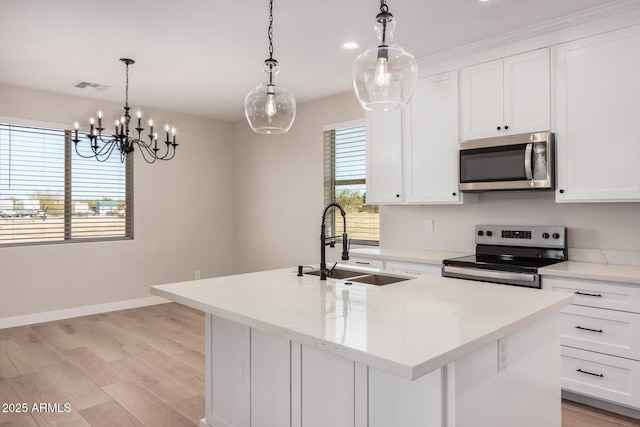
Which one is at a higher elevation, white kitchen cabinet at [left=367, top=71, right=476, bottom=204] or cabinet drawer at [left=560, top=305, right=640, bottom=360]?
white kitchen cabinet at [left=367, top=71, right=476, bottom=204]

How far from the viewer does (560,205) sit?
3252mm

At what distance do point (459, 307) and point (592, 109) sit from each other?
1962 mm

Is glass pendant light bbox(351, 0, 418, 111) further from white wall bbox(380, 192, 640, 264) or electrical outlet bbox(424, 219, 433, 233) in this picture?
electrical outlet bbox(424, 219, 433, 233)

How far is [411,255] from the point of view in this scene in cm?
366

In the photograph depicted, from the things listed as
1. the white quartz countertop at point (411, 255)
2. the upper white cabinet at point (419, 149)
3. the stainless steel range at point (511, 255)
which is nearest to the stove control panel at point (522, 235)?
the stainless steel range at point (511, 255)

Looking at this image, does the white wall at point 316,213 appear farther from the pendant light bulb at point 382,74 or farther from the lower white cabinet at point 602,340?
the pendant light bulb at point 382,74

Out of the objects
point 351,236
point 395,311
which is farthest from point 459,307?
point 351,236

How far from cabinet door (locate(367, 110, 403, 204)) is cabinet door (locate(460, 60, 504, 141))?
2.02 ft

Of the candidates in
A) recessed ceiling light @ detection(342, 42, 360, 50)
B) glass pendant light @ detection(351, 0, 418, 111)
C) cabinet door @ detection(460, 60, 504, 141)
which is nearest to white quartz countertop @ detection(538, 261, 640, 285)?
cabinet door @ detection(460, 60, 504, 141)

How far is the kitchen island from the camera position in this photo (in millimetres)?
1339

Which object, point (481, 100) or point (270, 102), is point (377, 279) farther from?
point (481, 100)

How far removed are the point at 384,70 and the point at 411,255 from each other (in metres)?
2.27

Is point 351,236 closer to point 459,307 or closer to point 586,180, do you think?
point 586,180

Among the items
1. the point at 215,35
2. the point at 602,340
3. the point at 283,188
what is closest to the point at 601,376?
the point at 602,340
